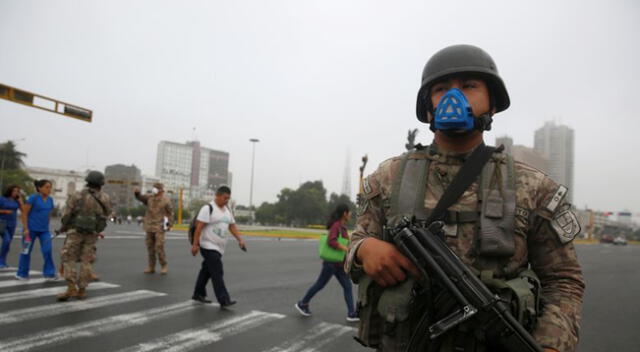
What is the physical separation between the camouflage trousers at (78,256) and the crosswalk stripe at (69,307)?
0.37m

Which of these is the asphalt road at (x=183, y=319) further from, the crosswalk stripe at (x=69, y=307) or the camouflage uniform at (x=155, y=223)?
the camouflage uniform at (x=155, y=223)

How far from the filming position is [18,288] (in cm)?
681

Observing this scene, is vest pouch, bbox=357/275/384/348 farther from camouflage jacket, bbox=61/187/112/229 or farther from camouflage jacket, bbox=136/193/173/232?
camouflage jacket, bbox=136/193/173/232

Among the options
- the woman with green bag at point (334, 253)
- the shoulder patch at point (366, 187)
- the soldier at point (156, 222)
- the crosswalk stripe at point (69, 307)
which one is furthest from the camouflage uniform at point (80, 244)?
the shoulder patch at point (366, 187)

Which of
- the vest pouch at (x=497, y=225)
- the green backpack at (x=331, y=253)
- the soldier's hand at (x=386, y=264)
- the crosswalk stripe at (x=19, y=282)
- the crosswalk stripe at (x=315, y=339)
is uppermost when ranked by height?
the vest pouch at (x=497, y=225)

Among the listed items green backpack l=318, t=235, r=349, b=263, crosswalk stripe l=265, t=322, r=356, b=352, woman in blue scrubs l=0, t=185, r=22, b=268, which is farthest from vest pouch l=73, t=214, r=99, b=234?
woman in blue scrubs l=0, t=185, r=22, b=268

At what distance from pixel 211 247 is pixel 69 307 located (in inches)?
82.2

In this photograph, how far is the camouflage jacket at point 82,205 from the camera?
21.7 ft

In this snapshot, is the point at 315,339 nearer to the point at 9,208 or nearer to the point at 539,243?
the point at 539,243

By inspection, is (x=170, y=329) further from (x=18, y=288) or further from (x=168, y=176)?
(x=168, y=176)

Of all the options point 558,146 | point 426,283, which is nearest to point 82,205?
point 426,283

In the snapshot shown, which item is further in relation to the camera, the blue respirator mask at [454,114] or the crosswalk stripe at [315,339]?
the crosswalk stripe at [315,339]

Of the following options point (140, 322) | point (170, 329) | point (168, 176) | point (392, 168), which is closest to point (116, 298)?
point (140, 322)

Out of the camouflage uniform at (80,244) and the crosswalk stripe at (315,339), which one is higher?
the camouflage uniform at (80,244)
